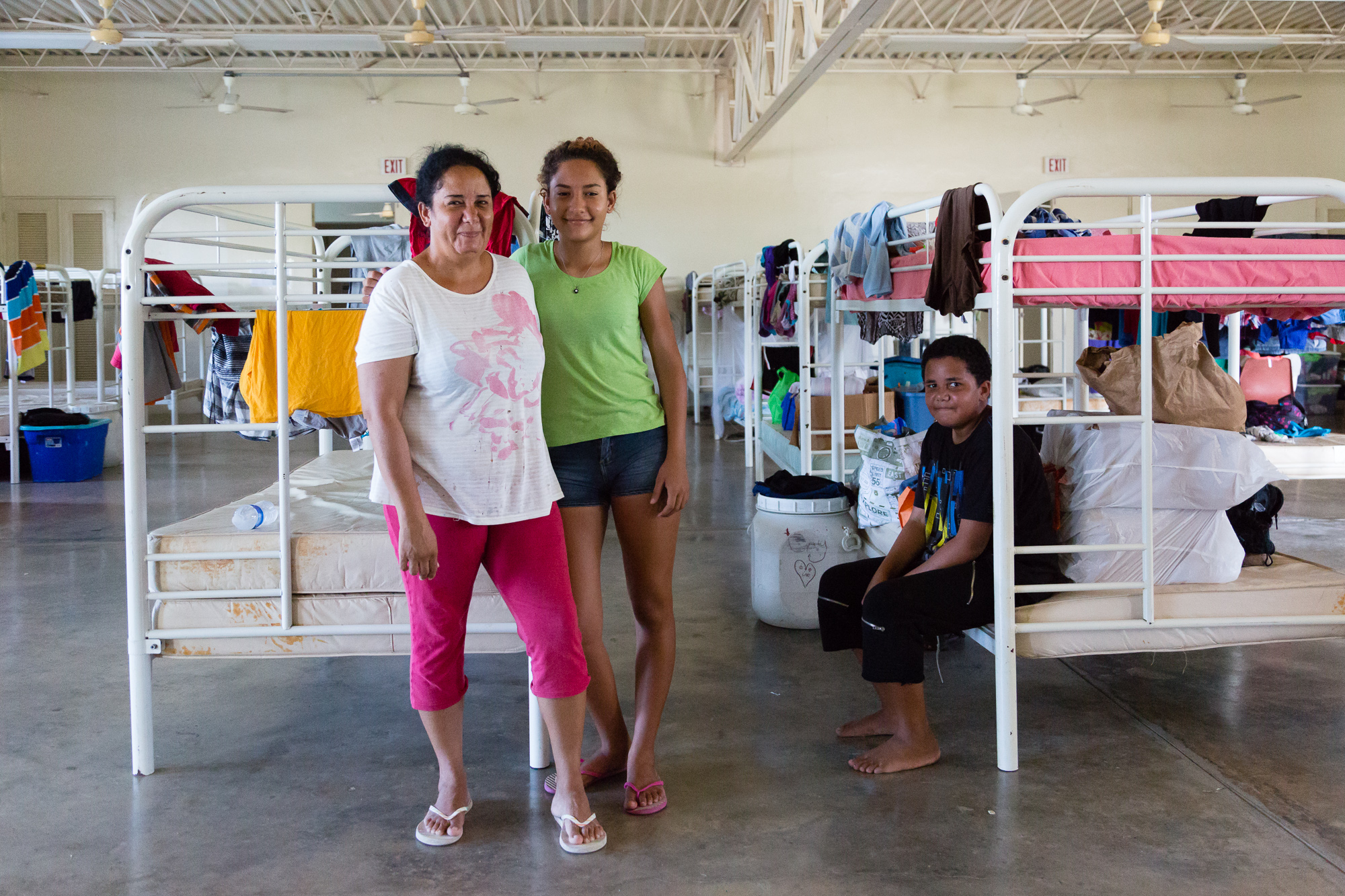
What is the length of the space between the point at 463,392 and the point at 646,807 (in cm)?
113

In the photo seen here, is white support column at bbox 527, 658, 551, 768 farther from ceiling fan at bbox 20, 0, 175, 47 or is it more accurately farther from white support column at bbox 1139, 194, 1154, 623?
ceiling fan at bbox 20, 0, 175, 47

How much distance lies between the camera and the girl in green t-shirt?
2564 millimetres

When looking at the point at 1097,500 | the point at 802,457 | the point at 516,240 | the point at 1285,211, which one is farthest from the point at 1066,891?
the point at 1285,211

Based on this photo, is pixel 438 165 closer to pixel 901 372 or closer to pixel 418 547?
pixel 418 547

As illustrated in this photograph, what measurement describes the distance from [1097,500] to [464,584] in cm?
183

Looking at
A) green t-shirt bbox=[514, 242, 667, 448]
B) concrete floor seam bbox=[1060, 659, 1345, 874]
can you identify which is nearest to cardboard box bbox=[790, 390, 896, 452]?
concrete floor seam bbox=[1060, 659, 1345, 874]

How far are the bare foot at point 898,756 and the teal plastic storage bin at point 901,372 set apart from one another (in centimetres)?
606

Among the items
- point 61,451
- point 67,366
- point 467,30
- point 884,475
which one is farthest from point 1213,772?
point 467,30

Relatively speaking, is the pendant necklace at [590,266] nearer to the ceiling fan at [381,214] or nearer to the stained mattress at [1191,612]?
the ceiling fan at [381,214]

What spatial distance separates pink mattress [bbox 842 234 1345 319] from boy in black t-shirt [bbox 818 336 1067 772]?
0.33 metres

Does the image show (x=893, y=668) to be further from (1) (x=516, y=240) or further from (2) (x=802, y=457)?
(2) (x=802, y=457)

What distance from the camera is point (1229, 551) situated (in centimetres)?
310

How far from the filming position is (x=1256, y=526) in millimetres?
3330

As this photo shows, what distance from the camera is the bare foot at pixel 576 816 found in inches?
97.3
